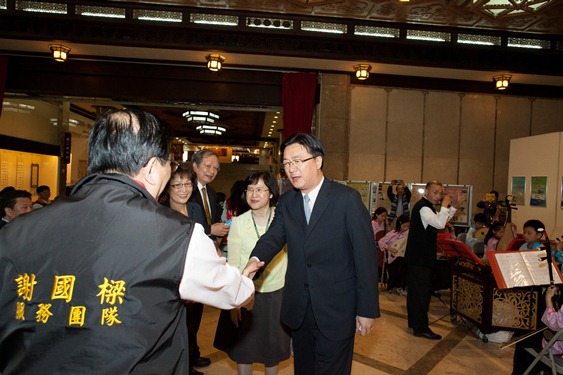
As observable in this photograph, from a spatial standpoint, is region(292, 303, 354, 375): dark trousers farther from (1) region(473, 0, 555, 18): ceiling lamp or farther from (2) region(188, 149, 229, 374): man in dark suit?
(1) region(473, 0, 555, 18): ceiling lamp

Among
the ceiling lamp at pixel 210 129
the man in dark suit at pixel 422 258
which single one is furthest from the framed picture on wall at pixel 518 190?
the ceiling lamp at pixel 210 129

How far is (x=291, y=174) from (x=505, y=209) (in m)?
5.52

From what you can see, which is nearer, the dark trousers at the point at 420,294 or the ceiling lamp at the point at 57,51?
the dark trousers at the point at 420,294

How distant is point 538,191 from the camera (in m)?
6.57

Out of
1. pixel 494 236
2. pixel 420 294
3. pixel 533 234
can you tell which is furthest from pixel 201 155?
pixel 494 236

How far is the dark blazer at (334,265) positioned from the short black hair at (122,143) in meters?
1.15

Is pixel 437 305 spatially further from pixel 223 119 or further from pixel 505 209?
pixel 223 119

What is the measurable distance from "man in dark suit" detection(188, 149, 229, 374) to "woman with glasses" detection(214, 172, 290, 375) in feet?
1.61

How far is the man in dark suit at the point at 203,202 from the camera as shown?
321 cm

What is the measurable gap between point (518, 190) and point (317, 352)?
21.0ft

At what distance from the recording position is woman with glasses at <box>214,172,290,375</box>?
8.41 ft

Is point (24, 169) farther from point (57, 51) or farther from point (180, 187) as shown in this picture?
point (180, 187)

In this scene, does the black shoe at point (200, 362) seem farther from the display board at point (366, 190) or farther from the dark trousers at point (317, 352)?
Answer: the display board at point (366, 190)

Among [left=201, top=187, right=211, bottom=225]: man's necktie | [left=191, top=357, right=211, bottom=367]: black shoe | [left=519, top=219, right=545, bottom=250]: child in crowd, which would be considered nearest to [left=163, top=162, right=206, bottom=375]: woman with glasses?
[left=191, top=357, right=211, bottom=367]: black shoe
